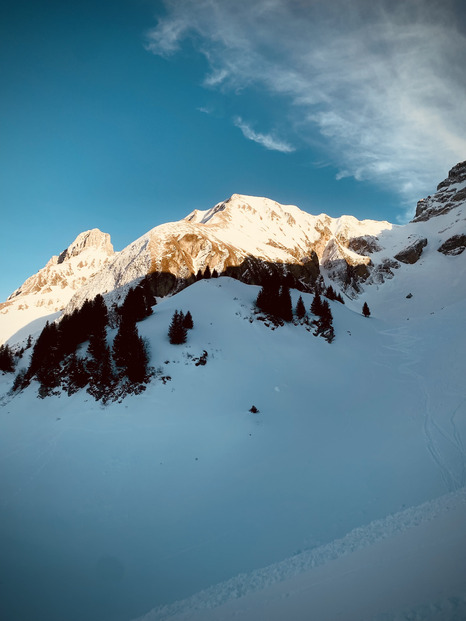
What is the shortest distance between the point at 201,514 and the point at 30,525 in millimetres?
6959

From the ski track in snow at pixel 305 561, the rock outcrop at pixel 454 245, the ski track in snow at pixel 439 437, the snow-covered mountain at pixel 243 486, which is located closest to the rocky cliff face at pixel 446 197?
the rock outcrop at pixel 454 245

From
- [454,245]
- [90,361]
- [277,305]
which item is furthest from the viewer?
[454,245]

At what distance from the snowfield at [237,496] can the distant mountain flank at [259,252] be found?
124 feet

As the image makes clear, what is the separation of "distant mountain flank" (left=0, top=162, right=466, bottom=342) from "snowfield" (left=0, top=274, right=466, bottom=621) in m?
37.9

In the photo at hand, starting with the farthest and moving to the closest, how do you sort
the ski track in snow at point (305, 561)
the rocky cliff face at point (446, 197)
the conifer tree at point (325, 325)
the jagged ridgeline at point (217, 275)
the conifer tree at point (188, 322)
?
the rocky cliff face at point (446, 197), the conifer tree at point (325, 325), the conifer tree at point (188, 322), the jagged ridgeline at point (217, 275), the ski track in snow at point (305, 561)

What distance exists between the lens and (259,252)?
89.9 metres

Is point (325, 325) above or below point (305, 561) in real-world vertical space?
above

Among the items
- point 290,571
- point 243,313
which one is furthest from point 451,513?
point 243,313

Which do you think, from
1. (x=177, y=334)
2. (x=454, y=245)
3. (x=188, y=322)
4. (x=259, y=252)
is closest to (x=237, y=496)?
(x=177, y=334)

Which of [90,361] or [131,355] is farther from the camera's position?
[90,361]

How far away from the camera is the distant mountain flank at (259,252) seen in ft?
249

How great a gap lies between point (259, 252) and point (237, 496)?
8198 centimetres

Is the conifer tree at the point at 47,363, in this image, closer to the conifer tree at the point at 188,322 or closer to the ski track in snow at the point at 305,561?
the conifer tree at the point at 188,322

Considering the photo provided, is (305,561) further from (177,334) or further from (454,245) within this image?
(454,245)
